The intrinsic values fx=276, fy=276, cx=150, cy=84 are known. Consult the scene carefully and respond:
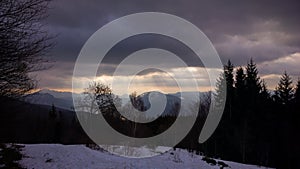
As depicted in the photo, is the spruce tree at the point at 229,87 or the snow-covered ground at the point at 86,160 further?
the spruce tree at the point at 229,87

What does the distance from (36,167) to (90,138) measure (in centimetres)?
2108

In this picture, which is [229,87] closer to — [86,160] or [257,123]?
[257,123]

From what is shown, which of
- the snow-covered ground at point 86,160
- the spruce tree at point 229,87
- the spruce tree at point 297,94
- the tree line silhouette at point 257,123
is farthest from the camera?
the spruce tree at point 229,87

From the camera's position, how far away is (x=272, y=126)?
3931 centimetres

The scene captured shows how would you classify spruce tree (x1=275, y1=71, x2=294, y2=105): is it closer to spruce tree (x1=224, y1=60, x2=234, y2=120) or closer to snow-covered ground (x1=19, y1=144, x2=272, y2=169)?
spruce tree (x1=224, y1=60, x2=234, y2=120)

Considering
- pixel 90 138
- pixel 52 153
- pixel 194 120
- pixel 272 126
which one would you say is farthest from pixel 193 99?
pixel 52 153

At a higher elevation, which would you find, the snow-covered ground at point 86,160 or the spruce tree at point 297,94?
the spruce tree at point 297,94

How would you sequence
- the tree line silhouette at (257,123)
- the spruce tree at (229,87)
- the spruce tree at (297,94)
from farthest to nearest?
the spruce tree at (229,87) < the spruce tree at (297,94) < the tree line silhouette at (257,123)

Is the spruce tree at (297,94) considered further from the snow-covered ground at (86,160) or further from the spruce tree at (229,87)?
the snow-covered ground at (86,160)

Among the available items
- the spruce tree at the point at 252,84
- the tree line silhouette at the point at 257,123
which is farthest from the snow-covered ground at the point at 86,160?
the spruce tree at the point at 252,84

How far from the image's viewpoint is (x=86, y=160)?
16.0m

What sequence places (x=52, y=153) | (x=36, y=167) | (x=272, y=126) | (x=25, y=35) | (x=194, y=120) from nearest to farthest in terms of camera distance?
1. (x=25, y=35)
2. (x=36, y=167)
3. (x=52, y=153)
4. (x=272, y=126)
5. (x=194, y=120)

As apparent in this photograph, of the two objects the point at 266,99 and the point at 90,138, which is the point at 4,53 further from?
the point at 266,99

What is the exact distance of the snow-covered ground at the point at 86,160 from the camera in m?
14.6
